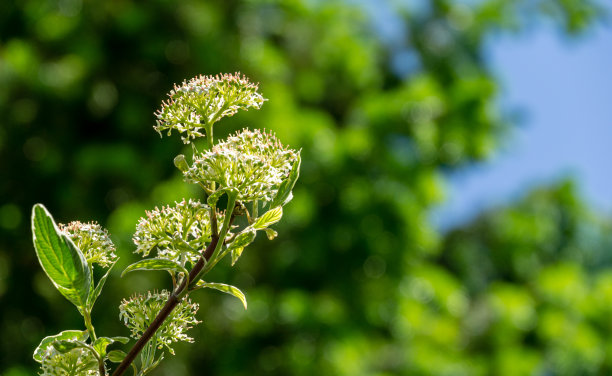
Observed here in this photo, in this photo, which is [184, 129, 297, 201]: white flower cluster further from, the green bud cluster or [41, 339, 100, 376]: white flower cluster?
[41, 339, 100, 376]: white flower cluster

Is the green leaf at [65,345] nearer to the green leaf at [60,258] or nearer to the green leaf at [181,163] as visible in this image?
the green leaf at [60,258]

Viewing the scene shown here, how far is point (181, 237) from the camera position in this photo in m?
0.55

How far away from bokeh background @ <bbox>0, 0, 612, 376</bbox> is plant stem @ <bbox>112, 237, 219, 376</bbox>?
406 centimetres

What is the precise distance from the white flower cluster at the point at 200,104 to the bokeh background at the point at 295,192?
3.92m

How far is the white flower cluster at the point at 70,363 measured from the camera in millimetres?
492

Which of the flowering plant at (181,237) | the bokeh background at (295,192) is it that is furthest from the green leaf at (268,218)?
the bokeh background at (295,192)

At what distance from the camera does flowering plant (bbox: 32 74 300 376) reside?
1.55 feet

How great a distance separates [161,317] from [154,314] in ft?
0.44

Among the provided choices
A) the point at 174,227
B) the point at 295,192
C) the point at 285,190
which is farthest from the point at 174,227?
the point at 295,192

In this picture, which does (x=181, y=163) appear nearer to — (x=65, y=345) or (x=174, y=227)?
(x=174, y=227)

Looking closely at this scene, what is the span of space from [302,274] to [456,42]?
284cm

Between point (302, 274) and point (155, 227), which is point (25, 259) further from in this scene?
point (155, 227)

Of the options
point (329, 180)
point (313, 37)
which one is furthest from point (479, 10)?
point (329, 180)

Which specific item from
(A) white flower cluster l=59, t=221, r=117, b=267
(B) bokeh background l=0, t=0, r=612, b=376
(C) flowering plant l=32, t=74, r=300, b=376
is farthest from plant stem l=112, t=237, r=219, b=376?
(B) bokeh background l=0, t=0, r=612, b=376
